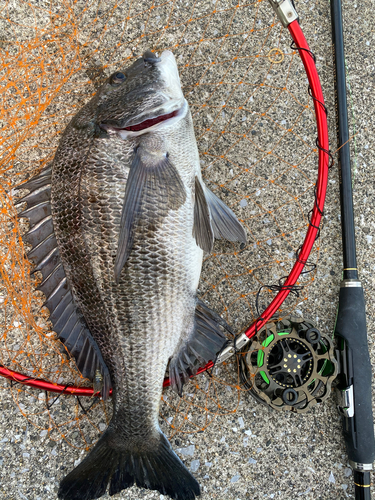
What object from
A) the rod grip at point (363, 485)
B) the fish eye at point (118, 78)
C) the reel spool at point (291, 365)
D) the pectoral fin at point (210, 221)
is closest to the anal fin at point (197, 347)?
the reel spool at point (291, 365)

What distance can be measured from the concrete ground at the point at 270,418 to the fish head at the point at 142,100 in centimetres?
41

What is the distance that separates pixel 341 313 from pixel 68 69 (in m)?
1.90

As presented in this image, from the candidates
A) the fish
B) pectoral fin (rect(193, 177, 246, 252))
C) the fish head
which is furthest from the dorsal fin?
pectoral fin (rect(193, 177, 246, 252))

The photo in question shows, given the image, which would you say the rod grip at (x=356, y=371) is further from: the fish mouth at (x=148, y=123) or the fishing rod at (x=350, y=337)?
the fish mouth at (x=148, y=123)

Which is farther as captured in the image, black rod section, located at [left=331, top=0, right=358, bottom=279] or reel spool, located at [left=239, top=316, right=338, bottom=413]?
black rod section, located at [left=331, top=0, right=358, bottom=279]

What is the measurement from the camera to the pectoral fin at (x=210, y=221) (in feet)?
5.02

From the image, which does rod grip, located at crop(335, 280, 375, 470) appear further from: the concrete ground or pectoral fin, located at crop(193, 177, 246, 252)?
pectoral fin, located at crop(193, 177, 246, 252)

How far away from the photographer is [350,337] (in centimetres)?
175

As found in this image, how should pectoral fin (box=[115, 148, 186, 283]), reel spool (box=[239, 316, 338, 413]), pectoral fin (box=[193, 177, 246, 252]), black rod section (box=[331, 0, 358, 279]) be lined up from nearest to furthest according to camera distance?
pectoral fin (box=[115, 148, 186, 283]) < pectoral fin (box=[193, 177, 246, 252]) < reel spool (box=[239, 316, 338, 413]) < black rod section (box=[331, 0, 358, 279])

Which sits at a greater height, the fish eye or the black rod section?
the fish eye

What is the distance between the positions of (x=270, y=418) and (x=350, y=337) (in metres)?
0.58

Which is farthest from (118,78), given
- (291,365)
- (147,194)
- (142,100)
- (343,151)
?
(291,365)

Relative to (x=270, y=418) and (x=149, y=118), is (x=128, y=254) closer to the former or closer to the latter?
(x=149, y=118)

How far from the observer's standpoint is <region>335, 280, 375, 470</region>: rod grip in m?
1.70
